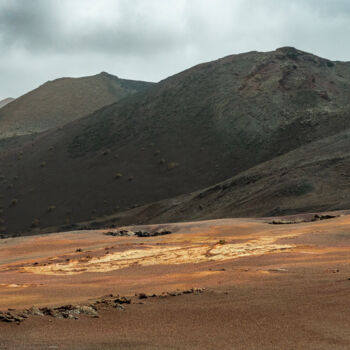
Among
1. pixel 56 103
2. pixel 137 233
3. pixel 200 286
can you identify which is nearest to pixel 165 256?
pixel 200 286

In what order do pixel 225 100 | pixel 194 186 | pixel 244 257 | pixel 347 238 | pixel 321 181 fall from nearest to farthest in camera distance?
pixel 244 257
pixel 347 238
pixel 321 181
pixel 194 186
pixel 225 100

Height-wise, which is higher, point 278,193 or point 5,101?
point 5,101

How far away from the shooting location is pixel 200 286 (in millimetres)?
9812

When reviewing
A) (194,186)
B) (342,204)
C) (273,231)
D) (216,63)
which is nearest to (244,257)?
(273,231)

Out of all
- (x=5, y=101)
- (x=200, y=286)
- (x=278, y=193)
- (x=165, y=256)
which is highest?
(x=5, y=101)

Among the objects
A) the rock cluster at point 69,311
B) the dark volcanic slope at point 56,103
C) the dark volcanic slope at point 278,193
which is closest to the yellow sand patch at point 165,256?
the rock cluster at point 69,311

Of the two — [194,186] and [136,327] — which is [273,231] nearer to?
[136,327]

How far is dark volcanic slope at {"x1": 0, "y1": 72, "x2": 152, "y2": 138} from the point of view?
8981cm

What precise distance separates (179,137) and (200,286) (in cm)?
4760

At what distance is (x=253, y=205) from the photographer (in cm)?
3250

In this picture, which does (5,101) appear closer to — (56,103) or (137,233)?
(56,103)

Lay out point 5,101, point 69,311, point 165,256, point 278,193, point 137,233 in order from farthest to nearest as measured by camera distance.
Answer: point 5,101, point 278,193, point 137,233, point 165,256, point 69,311

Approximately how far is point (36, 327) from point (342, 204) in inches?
907

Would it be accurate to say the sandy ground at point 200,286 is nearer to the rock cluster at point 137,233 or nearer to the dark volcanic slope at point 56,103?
the rock cluster at point 137,233
